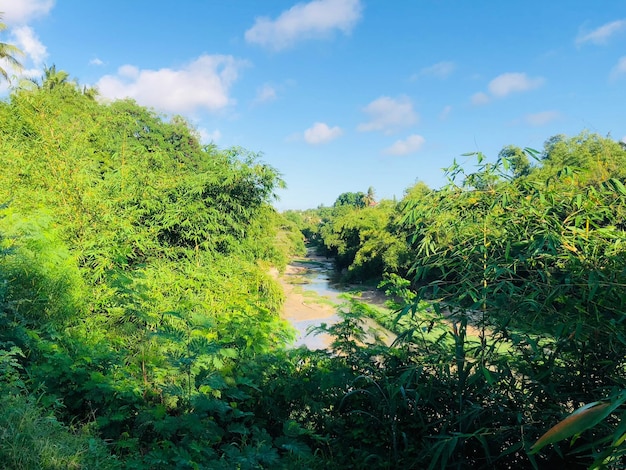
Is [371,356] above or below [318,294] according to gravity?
above

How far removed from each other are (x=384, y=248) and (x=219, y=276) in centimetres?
1746

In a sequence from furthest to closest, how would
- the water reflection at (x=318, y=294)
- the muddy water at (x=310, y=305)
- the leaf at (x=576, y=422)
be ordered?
the muddy water at (x=310, y=305) < the water reflection at (x=318, y=294) < the leaf at (x=576, y=422)

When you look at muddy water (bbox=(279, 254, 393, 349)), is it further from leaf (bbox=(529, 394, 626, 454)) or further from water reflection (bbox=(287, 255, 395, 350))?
leaf (bbox=(529, 394, 626, 454))

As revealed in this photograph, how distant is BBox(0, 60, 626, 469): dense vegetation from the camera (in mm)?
Result: 1724

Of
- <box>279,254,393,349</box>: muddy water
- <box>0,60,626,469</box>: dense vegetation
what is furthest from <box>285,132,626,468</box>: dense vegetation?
<box>279,254,393,349</box>: muddy water

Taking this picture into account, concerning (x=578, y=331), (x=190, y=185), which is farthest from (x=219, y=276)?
(x=578, y=331)

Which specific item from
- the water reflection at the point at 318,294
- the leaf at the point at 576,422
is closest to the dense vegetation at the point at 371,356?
the leaf at the point at 576,422

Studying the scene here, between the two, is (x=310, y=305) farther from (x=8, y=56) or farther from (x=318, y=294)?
(x=8, y=56)

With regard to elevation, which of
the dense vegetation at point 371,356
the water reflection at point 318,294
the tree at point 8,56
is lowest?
the water reflection at point 318,294

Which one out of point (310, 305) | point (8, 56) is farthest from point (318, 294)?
point (8, 56)

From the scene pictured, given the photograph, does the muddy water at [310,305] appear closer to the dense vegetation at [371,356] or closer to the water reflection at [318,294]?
the water reflection at [318,294]

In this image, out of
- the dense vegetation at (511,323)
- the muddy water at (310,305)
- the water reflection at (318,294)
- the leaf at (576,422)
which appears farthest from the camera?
the muddy water at (310,305)

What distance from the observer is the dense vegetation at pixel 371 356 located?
172cm

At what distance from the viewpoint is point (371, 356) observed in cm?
275
